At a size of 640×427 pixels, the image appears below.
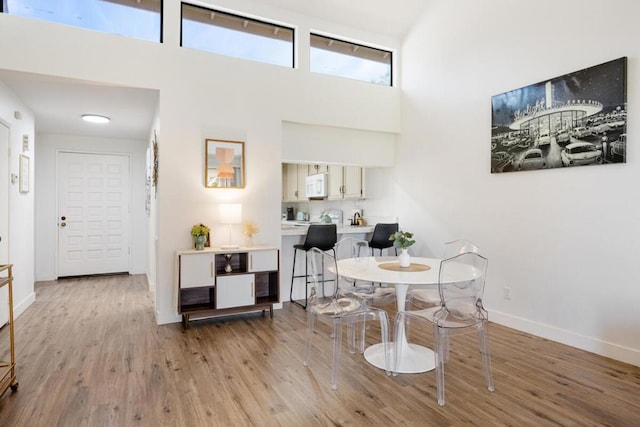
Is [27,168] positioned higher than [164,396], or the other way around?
[27,168]

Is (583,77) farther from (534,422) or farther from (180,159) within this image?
(180,159)

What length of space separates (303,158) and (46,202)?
180 inches

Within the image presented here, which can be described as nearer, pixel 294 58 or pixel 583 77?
pixel 583 77

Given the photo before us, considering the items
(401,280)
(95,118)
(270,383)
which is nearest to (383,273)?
(401,280)

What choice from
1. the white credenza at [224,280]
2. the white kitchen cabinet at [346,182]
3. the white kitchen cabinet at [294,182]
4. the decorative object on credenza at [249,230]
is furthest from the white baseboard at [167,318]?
the white kitchen cabinet at [294,182]

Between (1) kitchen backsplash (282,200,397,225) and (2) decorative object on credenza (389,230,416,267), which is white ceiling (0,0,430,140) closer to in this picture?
(1) kitchen backsplash (282,200,397,225)

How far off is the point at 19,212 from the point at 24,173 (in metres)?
0.47

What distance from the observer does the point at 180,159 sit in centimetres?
388

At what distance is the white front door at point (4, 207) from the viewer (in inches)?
144

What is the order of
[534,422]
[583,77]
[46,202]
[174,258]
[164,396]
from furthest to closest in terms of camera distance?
[46,202]
[174,258]
[583,77]
[164,396]
[534,422]

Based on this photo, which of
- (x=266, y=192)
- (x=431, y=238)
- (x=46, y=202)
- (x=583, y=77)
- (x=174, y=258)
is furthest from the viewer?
(x=46, y=202)

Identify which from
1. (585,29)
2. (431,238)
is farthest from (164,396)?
(585,29)

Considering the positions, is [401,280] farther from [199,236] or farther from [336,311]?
[199,236]

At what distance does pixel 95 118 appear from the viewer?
503 cm
